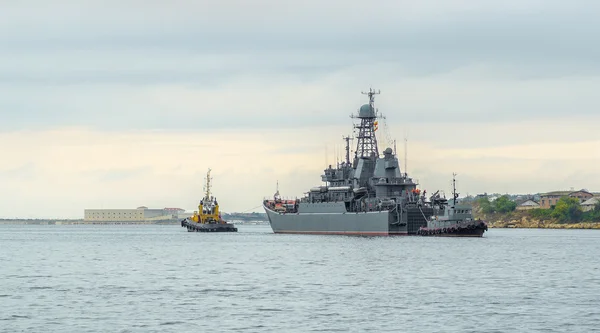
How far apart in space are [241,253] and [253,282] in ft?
130

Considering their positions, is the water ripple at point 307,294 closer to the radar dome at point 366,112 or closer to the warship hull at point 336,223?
the warship hull at point 336,223

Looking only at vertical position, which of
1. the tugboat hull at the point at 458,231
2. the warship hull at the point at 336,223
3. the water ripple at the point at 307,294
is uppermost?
the warship hull at the point at 336,223

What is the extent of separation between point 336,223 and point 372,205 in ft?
30.5

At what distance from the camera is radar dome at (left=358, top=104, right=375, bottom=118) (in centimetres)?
16088

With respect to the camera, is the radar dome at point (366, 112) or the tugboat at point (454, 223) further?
the radar dome at point (366, 112)

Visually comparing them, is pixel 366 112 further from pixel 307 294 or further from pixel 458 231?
pixel 307 294

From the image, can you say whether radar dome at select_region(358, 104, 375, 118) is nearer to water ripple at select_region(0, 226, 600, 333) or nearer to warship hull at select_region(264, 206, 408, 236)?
warship hull at select_region(264, 206, 408, 236)

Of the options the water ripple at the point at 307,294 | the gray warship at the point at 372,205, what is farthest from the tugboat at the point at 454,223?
the water ripple at the point at 307,294

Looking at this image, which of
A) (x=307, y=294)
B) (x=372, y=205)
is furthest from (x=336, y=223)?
(x=307, y=294)

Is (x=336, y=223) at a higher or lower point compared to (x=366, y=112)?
lower

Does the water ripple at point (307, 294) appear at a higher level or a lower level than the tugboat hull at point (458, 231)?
lower

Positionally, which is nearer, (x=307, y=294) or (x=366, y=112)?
(x=307, y=294)

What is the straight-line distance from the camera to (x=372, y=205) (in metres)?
146

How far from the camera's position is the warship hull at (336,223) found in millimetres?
140875
